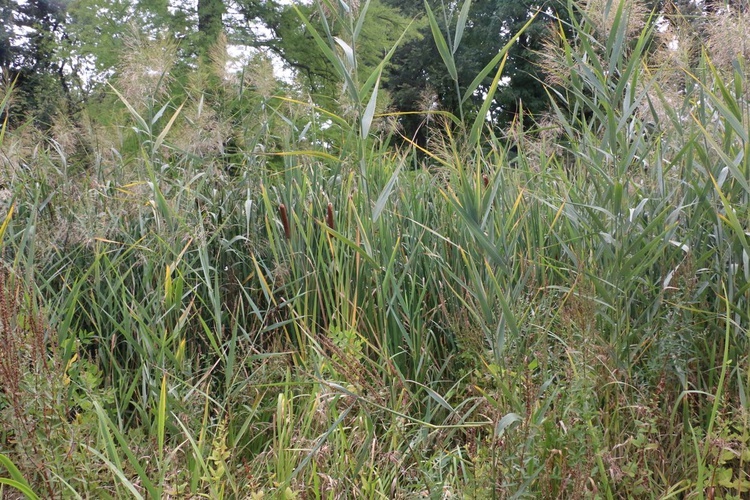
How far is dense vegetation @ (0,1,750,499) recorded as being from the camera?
1661mm

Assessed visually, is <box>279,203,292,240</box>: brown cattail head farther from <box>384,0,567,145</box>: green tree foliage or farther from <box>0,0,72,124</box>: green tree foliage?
<box>384,0,567,145</box>: green tree foliage

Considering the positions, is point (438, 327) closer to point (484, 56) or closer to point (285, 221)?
point (285, 221)

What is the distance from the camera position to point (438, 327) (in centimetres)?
250

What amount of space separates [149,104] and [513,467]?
193 cm

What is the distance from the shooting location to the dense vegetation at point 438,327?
1.66 meters

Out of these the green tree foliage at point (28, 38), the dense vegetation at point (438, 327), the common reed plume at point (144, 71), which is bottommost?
the dense vegetation at point (438, 327)

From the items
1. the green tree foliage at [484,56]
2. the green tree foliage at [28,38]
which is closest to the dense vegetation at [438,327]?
the green tree foliage at [28,38]

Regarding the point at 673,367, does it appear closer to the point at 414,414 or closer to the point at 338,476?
the point at 414,414

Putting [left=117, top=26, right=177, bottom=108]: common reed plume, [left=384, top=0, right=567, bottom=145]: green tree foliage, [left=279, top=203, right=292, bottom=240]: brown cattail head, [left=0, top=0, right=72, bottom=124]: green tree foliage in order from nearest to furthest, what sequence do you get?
[left=279, top=203, right=292, bottom=240]: brown cattail head → [left=117, top=26, right=177, bottom=108]: common reed plume → [left=0, top=0, right=72, bottom=124]: green tree foliage → [left=384, top=0, right=567, bottom=145]: green tree foliage

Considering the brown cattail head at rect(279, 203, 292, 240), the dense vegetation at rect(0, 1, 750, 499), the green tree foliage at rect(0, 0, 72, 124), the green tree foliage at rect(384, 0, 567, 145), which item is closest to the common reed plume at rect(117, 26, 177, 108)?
the dense vegetation at rect(0, 1, 750, 499)

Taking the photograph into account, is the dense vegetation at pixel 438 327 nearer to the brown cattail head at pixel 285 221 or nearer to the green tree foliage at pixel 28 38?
the brown cattail head at pixel 285 221

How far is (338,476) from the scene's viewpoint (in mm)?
1853

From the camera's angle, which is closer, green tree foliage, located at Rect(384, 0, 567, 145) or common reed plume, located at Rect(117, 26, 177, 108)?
common reed plume, located at Rect(117, 26, 177, 108)

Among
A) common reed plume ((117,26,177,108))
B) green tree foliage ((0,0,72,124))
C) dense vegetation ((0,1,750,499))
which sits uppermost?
green tree foliage ((0,0,72,124))
